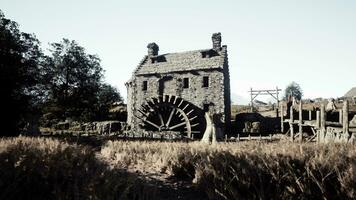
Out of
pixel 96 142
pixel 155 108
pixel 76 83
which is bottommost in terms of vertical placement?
pixel 96 142

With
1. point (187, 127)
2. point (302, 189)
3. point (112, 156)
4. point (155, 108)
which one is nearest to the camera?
point (302, 189)

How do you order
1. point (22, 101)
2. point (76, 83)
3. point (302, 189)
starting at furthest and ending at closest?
point (76, 83) → point (22, 101) → point (302, 189)

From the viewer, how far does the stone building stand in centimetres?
2716

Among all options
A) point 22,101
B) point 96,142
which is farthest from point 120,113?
point 96,142

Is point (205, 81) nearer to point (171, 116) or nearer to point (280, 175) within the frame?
point (171, 116)

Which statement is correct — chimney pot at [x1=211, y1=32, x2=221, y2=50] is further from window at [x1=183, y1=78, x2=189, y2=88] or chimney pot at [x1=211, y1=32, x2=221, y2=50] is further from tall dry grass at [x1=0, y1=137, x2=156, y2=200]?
tall dry grass at [x1=0, y1=137, x2=156, y2=200]

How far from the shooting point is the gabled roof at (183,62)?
2784 centimetres

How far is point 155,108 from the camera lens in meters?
28.5

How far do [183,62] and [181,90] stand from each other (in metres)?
2.60

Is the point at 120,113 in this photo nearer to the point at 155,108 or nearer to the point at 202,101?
the point at 155,108

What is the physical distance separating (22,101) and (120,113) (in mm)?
21755

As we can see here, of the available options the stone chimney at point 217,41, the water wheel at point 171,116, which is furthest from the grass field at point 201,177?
the stone chimney at point 217,41

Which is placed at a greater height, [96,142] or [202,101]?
[202,101]

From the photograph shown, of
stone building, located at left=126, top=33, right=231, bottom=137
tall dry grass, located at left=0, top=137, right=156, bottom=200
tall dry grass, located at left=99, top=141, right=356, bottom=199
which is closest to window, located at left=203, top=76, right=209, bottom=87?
stone building, located at left=126, top=33, right=231, bottom=137
